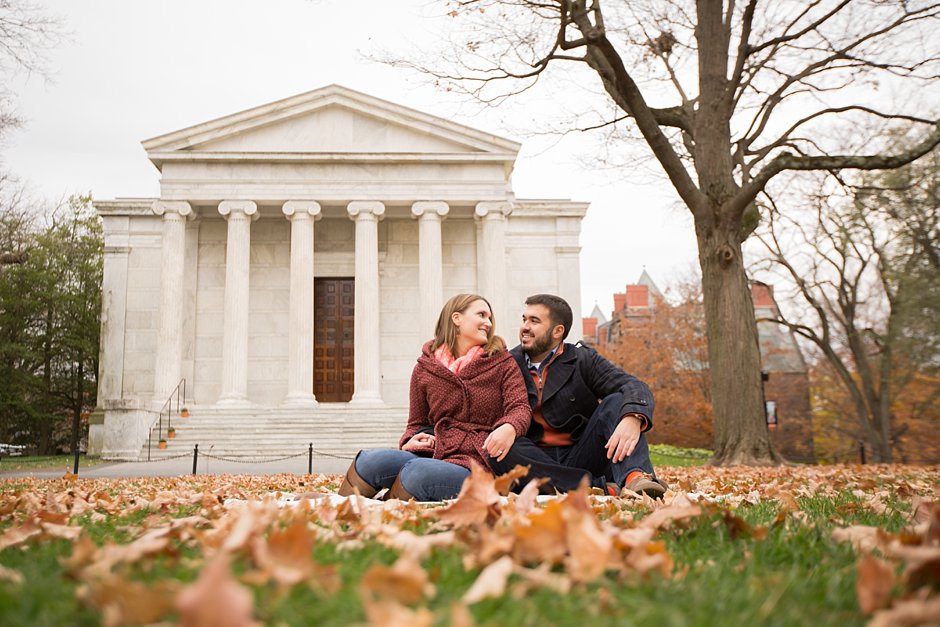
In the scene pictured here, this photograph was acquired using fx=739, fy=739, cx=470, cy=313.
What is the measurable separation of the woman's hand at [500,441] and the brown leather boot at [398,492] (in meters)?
0.60

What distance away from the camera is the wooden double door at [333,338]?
29.2 meters

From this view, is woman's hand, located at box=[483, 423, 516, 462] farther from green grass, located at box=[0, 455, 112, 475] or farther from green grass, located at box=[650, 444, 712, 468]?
green grass, located at box=[650, 444, 712, 468]

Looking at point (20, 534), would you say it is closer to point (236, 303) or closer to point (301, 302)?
point (301, 302)

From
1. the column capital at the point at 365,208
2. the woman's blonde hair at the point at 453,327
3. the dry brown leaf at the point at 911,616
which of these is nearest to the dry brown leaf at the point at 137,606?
the dry brown leaf at the point at 911,616

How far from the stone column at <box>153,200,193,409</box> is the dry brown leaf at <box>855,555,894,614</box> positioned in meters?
26.4

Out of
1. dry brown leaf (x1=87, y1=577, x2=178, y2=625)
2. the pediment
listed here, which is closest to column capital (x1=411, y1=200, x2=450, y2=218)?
the pediment

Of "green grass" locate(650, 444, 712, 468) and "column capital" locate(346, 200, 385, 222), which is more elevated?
"column capital" locate(346, 200, 385, 222)

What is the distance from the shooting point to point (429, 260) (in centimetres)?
2745

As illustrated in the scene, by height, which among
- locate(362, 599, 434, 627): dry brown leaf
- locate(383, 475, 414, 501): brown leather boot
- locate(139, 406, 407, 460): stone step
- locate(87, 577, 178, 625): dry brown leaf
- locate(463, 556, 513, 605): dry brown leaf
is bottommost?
locate(139, 406, 407, 460): stone step

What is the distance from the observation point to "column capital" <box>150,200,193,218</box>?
26734mm

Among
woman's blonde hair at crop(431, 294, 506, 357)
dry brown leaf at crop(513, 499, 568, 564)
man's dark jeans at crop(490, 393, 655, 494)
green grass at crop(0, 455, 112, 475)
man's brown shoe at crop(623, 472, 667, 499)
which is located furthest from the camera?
green grass at crop(0, 455, 112, 475)

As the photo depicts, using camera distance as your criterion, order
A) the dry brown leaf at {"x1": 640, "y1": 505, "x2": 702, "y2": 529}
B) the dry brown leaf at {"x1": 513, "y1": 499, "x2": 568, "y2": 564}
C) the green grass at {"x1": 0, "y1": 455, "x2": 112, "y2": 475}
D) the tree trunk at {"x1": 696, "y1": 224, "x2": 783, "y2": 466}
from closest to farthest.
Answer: the dry brown leaf at {"x1": 513, "y1": 499, "x2": 568, "y2": 564} → the dry brown leaf at {"x1": 640, "y1": 505, "x2": 702, "y2": 529} → the tree trunk at {"x1": 696, "y1": 224, "x2": 783, "y2": 466} → the green grass at {"x1": 0, "y1": 455, "x2": 112, "y2": 475}

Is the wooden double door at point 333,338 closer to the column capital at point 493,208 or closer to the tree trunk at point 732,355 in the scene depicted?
the column capital at point 493,208

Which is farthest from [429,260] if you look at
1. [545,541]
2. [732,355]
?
Result: [545,541]
